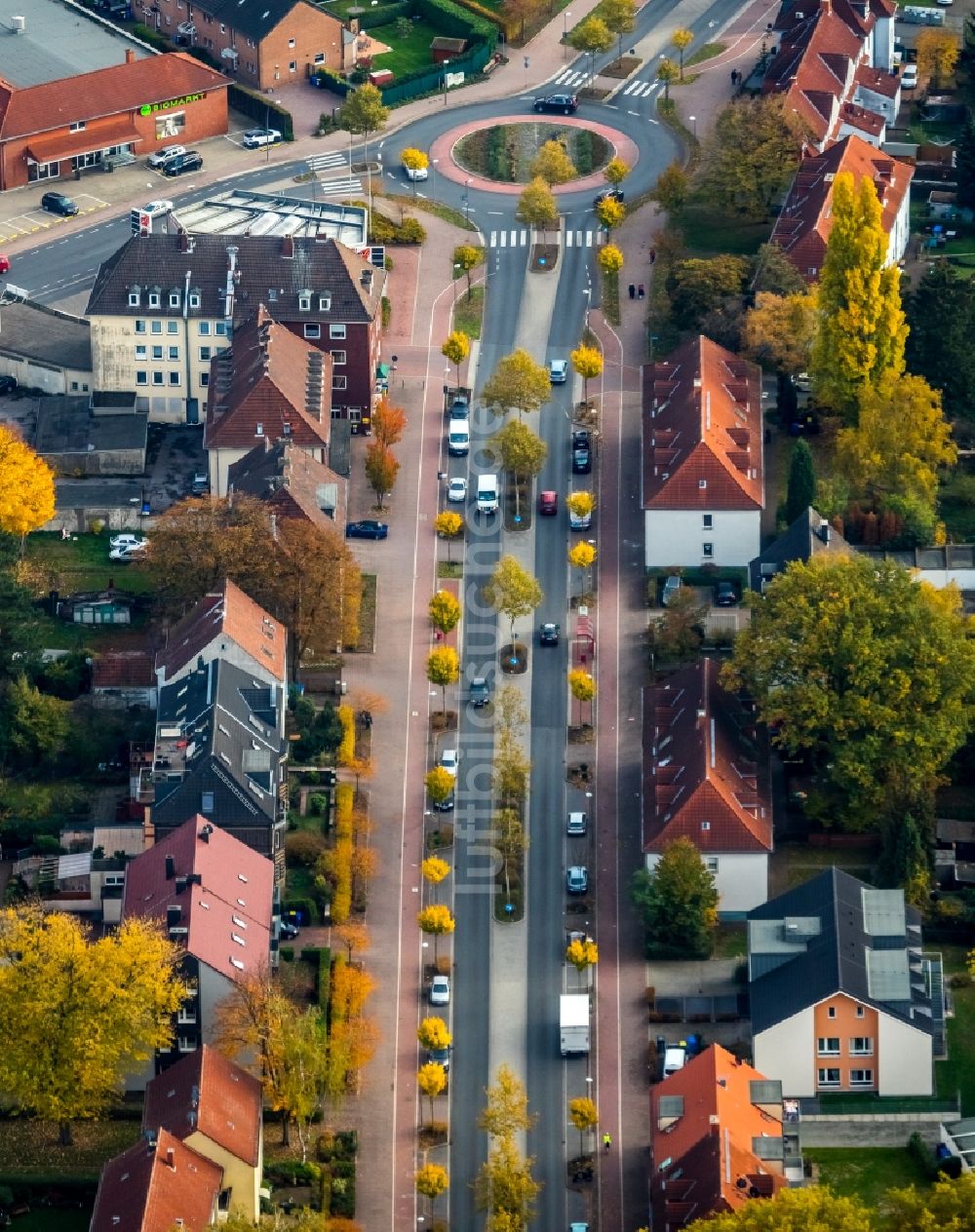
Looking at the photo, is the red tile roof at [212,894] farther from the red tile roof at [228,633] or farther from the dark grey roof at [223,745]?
the red tile roof at [228,633]

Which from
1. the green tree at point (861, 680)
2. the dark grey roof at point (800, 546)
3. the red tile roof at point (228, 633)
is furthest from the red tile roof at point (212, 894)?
the dark grey roof at point (800, 546)

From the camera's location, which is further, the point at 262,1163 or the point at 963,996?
the point at 963,996

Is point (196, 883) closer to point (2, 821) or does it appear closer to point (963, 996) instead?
point (2, 821)

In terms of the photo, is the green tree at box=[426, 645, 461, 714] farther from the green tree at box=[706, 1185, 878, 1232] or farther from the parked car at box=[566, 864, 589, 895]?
the green tree at box=[706, 1185, 878, 1232]

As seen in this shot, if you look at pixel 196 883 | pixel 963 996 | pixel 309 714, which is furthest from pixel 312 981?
pixel 963 996

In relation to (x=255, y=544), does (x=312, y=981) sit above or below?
below

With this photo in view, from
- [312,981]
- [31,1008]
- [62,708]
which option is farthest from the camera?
[62,708]
